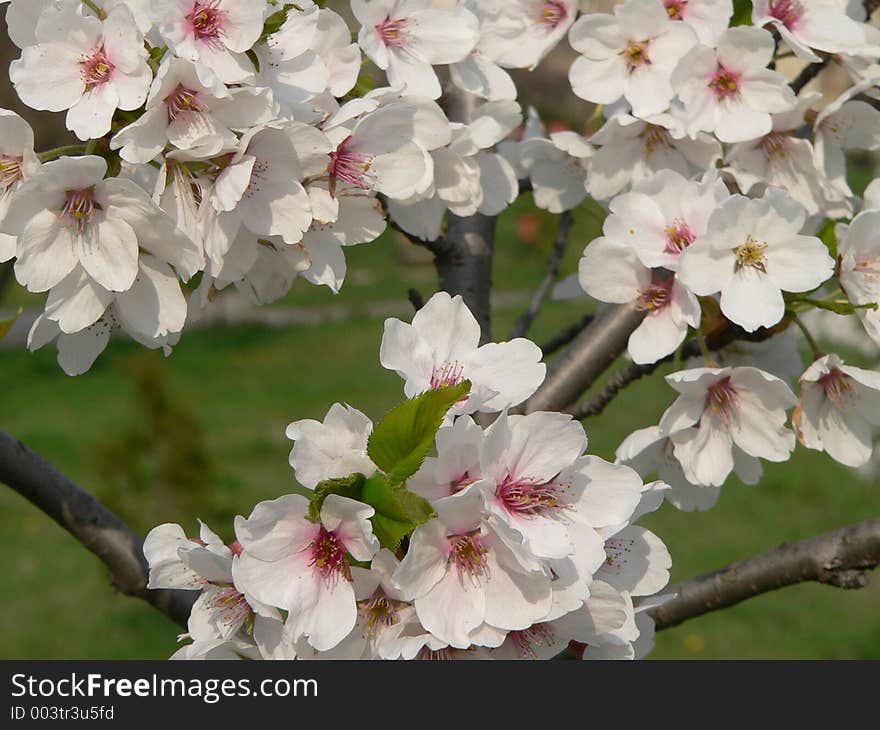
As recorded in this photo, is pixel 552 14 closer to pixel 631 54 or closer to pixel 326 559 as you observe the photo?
pixel 631 54

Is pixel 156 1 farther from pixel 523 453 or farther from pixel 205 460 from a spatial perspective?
pixel 205 460

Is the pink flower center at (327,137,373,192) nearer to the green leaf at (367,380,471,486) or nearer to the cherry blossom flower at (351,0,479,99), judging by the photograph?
the cherry blossom flower at (351,0,479,99)

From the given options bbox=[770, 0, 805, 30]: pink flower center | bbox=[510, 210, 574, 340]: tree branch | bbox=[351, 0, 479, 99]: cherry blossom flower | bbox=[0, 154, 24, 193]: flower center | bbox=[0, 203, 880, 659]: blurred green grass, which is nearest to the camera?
bbox=[0, 154, 24, 193]: flower center

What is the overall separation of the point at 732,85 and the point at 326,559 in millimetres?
769

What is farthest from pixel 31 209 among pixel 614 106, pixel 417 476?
pixel 614 106

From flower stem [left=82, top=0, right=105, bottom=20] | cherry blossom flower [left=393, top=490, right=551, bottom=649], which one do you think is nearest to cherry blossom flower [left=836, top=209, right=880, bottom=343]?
cherry blossom flower [left=393, top=490, right=551, bottom=649]

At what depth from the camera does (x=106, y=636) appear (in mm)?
4789

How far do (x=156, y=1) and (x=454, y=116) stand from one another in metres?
0.60

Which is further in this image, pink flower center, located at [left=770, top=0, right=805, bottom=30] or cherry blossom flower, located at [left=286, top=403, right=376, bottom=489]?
pink flower center, located at [left=770, top=0, right=805, bottom=30]

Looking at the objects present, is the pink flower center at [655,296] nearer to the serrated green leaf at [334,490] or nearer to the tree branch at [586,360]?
the tree branch at [586,360]

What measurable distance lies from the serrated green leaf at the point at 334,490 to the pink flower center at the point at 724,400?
0.56 meters

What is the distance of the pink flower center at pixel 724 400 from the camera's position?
57.1 inches

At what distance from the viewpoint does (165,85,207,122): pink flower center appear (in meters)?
1.13

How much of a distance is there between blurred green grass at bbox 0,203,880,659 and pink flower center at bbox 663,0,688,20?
1.35 m
